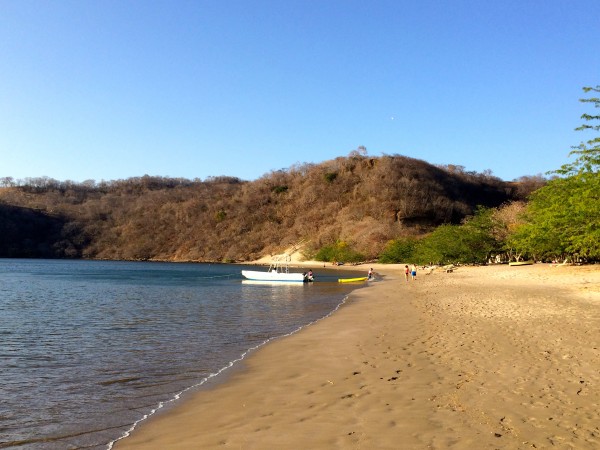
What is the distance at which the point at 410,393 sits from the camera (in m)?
8.31

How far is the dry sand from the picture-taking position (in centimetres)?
634

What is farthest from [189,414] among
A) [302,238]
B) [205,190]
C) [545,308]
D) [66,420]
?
[205,190]

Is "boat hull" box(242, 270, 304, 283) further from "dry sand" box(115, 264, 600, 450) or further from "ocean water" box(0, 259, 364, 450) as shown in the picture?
"dry sand" box(115, 264, 600, 450)

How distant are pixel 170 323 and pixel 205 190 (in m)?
165

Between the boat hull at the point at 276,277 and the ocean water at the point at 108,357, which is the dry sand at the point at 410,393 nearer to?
the ocean water at the point at 108,357

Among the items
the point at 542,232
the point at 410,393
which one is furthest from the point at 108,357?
the point at 542,232

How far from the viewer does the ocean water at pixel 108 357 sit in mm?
7742

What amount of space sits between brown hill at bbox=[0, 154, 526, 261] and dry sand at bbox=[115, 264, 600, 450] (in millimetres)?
102209

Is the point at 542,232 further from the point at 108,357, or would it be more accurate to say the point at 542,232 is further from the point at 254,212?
the point at 254,212

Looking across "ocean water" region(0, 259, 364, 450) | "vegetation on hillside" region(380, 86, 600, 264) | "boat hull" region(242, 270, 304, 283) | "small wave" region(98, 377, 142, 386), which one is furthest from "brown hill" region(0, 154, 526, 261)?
"small wave" region(98, 377, 142, 386)

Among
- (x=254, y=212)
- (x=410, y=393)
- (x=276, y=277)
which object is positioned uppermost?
(x=254, y=212)

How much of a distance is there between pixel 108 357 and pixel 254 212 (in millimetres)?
144140

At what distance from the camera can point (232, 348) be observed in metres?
14.2

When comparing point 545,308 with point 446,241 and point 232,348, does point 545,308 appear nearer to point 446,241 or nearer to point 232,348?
point 232,348
